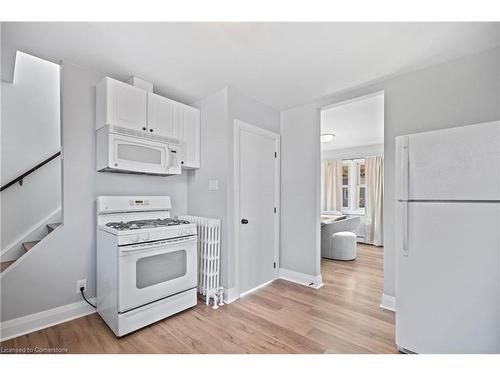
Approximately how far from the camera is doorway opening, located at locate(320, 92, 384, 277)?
12.8 ft

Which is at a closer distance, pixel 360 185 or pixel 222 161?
pixel 222 161

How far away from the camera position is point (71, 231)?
2086 millimetres

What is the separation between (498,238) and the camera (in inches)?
51.5

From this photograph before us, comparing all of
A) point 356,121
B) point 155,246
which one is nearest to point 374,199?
point 356,121

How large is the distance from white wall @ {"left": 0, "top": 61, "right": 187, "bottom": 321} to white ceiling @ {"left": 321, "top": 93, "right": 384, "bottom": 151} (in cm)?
285

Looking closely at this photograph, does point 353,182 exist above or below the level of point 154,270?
above

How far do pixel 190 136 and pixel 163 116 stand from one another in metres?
A: 0.39

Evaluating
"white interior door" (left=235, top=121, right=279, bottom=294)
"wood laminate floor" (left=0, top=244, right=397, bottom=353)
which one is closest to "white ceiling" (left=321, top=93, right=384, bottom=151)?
"white interior door" (left=235, top=121, right=279, bottom=294)

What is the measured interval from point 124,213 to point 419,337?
8.89 ft

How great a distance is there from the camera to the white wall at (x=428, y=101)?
6.18 feet

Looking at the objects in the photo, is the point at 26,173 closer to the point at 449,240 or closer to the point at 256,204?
the point at 256,204

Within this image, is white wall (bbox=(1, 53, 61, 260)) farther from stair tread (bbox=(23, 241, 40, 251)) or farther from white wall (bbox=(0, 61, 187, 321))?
white wall (bbox=(0, 61, 187, 321))

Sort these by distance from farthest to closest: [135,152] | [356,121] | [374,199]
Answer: [374,199] → [356,121] → [135,152]
